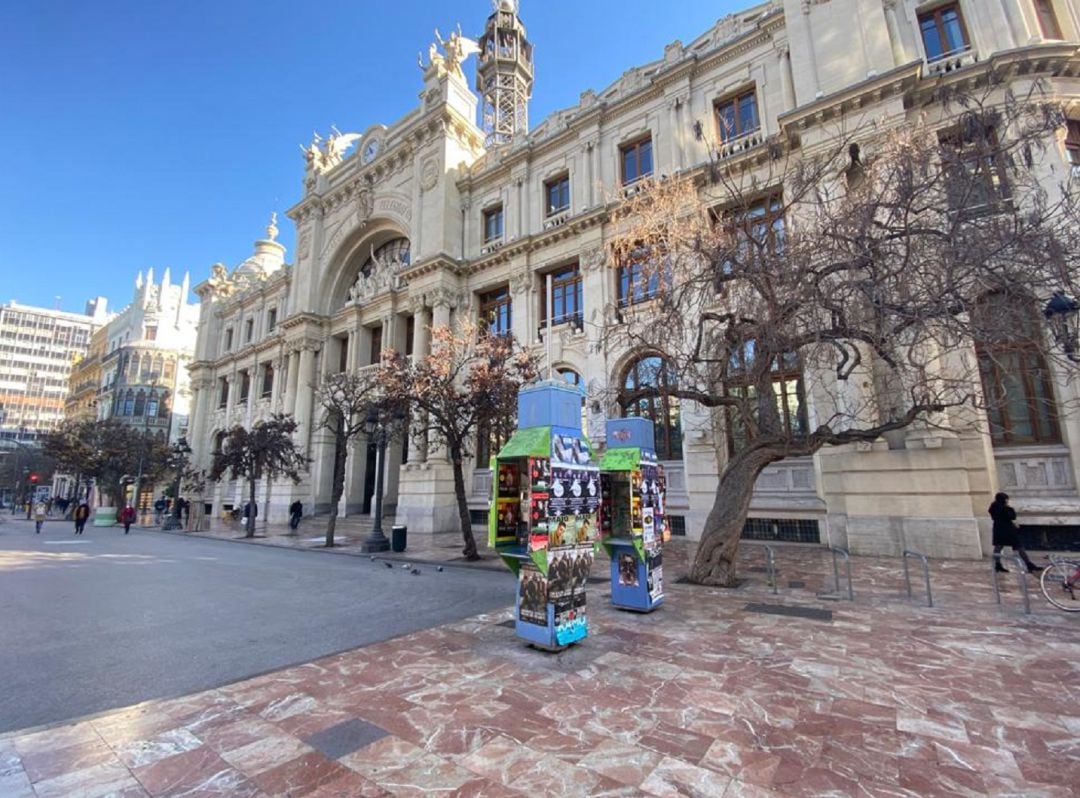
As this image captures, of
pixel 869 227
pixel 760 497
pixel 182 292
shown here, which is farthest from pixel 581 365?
pixel 182 292

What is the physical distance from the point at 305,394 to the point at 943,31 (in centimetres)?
3249

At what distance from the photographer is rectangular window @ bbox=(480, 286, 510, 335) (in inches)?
923

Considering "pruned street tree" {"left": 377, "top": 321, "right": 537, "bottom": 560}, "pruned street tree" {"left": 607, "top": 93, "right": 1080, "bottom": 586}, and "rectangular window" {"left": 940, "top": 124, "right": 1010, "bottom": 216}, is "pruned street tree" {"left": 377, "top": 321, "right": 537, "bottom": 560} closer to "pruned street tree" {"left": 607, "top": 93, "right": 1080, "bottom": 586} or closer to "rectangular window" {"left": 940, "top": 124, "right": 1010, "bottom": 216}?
"pruned street tree" {"left": 607, "top": 93, "right": 1080, "bottom": 586}

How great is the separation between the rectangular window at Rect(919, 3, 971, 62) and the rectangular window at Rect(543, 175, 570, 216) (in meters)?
13.0

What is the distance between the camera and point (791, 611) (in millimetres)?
7352

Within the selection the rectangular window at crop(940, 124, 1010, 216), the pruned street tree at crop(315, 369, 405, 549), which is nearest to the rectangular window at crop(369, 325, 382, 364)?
the pruned street tree at crop(315, 369, 405, 549)

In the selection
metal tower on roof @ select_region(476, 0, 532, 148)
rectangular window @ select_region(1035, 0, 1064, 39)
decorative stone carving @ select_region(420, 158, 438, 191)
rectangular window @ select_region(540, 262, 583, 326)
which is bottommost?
rectangular window @ select_region(540, 262, 583, 326)

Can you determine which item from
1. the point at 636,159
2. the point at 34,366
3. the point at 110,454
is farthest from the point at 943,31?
the point at 34,366

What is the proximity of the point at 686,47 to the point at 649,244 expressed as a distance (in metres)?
13.7

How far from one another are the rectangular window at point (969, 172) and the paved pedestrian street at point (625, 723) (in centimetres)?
602

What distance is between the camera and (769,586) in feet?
29.8

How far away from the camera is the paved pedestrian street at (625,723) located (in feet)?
10.6

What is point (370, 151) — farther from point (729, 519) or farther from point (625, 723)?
point (625, 723)

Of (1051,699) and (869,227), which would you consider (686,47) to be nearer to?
(869,227)
